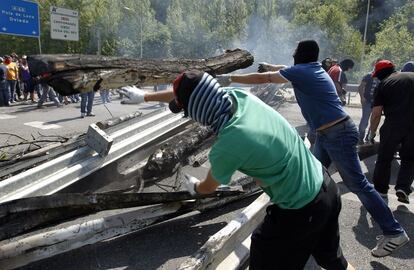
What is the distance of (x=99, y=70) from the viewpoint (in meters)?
3.32

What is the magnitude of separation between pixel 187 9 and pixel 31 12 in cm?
2862

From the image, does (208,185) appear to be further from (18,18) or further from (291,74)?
(18,18)

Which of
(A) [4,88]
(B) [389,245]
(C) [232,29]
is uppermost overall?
(C) [232,29]

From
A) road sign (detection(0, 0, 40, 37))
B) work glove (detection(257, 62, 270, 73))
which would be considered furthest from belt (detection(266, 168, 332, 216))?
road sign (detection(0, 0, 40, 37))

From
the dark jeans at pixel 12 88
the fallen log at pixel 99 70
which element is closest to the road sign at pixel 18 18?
the dark jeans at pixel 12 88

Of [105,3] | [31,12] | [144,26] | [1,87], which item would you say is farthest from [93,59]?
[144,26]

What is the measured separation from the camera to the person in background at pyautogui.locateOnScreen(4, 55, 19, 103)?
1331 centimetres

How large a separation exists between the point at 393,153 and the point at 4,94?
1246cm

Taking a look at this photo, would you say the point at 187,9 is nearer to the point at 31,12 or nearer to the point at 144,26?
the point at 144,26

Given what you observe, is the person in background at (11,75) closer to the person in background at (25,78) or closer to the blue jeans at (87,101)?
the person in background at (25,78)

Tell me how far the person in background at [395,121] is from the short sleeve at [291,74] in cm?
146

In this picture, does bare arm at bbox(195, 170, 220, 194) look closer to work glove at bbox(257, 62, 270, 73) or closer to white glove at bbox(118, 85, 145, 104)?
white glove at bbox(118, 85, 145, 104)

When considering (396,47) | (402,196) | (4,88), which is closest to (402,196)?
(402,196)

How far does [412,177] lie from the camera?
4.34 m
